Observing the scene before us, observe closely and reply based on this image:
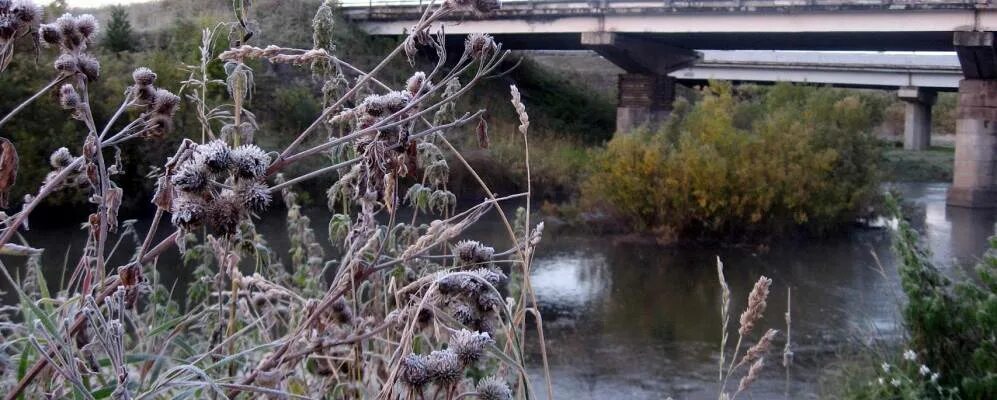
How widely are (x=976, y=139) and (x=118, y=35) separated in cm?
2034

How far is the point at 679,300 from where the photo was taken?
474 inches

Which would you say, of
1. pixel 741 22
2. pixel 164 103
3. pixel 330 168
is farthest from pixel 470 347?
pixel 741 22

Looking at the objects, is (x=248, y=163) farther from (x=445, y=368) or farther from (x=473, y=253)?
(x=473, y=253)

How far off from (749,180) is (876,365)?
11.2 m

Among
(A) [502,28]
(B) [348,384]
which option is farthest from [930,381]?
(A) [502,28]

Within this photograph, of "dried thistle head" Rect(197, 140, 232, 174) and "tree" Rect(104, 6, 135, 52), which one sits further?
"tree" Rect(104, 6, 135, 52)

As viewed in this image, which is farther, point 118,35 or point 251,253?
point 118,35

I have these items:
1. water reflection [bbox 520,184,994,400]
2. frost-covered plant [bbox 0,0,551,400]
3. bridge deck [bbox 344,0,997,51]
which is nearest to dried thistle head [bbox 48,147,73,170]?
frost-covered plant [bbox 0,0,551,400]

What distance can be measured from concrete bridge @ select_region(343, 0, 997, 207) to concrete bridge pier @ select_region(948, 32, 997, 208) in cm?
2

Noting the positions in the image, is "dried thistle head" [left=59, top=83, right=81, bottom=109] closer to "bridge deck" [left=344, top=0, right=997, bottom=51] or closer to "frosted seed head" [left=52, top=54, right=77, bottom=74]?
"frosted seed head" [left=52, top=54, right=77, bottom=74]

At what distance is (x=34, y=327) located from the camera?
1.25 m

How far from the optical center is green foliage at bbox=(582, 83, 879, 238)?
16438 millimetres

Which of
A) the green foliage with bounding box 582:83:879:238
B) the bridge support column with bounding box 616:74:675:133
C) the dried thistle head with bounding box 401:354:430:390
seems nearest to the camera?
the dried thistle head with bounding box 401:354:430:390

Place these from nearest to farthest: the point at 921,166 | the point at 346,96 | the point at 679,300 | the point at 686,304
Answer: the point at 346,96 < the point at 686,304 < the point at 679,300 < the point at 921,166
